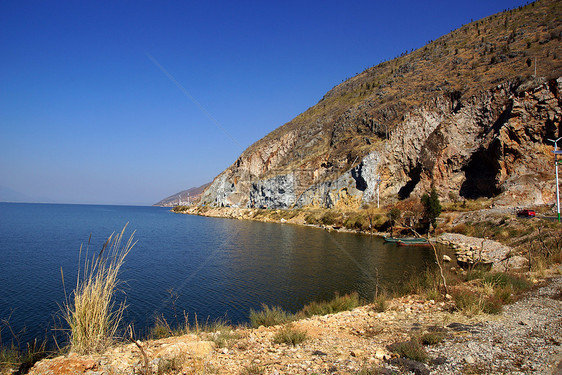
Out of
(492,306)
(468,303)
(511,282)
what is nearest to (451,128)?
(511,282)

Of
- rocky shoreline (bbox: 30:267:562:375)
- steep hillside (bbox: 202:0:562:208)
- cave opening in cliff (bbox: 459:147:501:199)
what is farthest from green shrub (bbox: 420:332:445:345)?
cave opening in cliff (bbox: 459:147:501:199)

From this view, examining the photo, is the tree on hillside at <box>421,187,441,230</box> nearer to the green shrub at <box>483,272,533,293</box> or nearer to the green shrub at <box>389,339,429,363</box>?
the green shrub at <box>483,272,533,293</box>

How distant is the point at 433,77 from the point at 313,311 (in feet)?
229

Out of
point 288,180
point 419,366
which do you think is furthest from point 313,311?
point 288,180

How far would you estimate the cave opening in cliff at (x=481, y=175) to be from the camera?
4672 centimetres

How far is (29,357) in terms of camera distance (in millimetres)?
6574

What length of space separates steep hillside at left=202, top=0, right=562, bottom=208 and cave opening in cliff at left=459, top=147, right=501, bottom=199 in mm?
165

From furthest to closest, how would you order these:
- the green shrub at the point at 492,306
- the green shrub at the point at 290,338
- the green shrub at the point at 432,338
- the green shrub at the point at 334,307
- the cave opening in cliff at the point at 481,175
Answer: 1. the cave opening in cliff at the point at 481,175
2. the green shrub at the point at 334,307
3. the green shrub at the point at 492,306
4. the green shrub at the point at 290,338
5. the green shrub at the point at 432,338

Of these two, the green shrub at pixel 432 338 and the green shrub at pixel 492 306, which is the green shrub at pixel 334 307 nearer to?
the green shrub at pixel 492 306

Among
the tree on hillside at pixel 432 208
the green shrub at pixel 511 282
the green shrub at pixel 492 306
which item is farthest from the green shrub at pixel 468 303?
the tree on hillside at pixel 432 208

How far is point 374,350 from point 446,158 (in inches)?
2112

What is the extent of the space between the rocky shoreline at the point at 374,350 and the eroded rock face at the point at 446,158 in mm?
39365

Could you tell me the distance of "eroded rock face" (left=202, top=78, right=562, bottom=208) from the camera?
4194cm

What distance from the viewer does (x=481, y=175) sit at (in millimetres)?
49656
